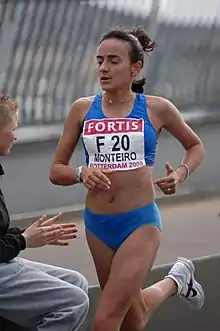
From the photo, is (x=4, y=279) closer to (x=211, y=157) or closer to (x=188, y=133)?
(x=188, y=133)

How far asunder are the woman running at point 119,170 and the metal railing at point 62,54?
9.74 feet

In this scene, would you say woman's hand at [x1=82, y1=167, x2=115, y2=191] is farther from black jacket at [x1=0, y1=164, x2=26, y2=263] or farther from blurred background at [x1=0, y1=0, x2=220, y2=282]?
blurred background at [x1=0, y1=0, x2=220, y2=282]

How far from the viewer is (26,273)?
138 inches

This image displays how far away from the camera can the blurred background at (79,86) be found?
6656mm

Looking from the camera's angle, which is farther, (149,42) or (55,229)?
(149,42)

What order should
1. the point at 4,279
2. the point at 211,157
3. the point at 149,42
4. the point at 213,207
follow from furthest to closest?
the point at 211,157 < the point at 213,207 < the point at 149,42 < the point at 4,279

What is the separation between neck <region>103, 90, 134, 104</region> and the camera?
12.6 ft

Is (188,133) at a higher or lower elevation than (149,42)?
lower

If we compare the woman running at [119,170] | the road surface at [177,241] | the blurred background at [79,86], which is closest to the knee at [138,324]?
the woman running at [119,170]

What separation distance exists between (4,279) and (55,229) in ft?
1.17

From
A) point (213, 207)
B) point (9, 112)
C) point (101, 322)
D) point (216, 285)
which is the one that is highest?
point (9, 112)

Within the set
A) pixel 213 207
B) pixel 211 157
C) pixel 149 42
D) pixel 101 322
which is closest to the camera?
pixel 101 322

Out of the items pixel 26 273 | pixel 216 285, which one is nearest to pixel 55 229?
pixel 26 273

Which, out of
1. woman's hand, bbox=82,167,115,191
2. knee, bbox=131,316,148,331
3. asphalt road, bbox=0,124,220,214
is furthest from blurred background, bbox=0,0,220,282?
woman's hand, bbox=82,167,115,191
